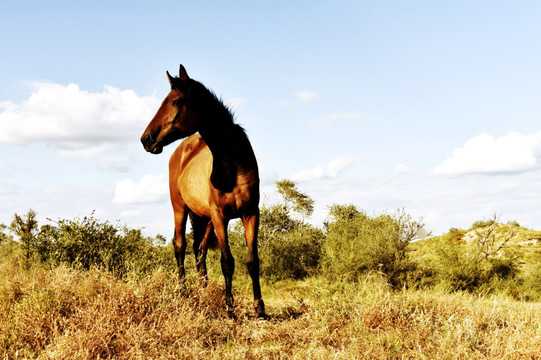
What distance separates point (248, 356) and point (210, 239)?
4140mm

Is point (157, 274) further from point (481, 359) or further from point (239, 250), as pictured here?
point (239, 250)

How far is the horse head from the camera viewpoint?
Answer: 18.2 feet

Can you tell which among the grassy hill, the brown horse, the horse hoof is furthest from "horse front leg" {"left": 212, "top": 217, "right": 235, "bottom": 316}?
the horse hoof

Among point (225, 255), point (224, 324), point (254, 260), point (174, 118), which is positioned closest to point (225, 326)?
point (224, 324)

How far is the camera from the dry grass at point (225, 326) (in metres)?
4.16

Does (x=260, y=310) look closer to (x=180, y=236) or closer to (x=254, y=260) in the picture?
(x=254, y=260)

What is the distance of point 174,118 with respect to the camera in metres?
5.61

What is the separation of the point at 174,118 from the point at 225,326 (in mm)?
2828

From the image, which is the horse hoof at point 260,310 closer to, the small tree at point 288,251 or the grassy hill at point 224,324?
the grassy hill at point 224,324

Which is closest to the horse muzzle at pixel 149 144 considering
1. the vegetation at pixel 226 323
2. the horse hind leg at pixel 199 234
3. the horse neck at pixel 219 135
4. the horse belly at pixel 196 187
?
the horse neck at pixel 219 135

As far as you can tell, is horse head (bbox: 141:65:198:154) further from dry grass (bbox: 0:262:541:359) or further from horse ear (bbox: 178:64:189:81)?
dry grass (bbox: 0:262:541:359)

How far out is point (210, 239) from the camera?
8258 millimetres

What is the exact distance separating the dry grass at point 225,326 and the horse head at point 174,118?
1824 millimetres

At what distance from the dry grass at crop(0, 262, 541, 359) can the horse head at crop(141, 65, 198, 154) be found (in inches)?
71.8
